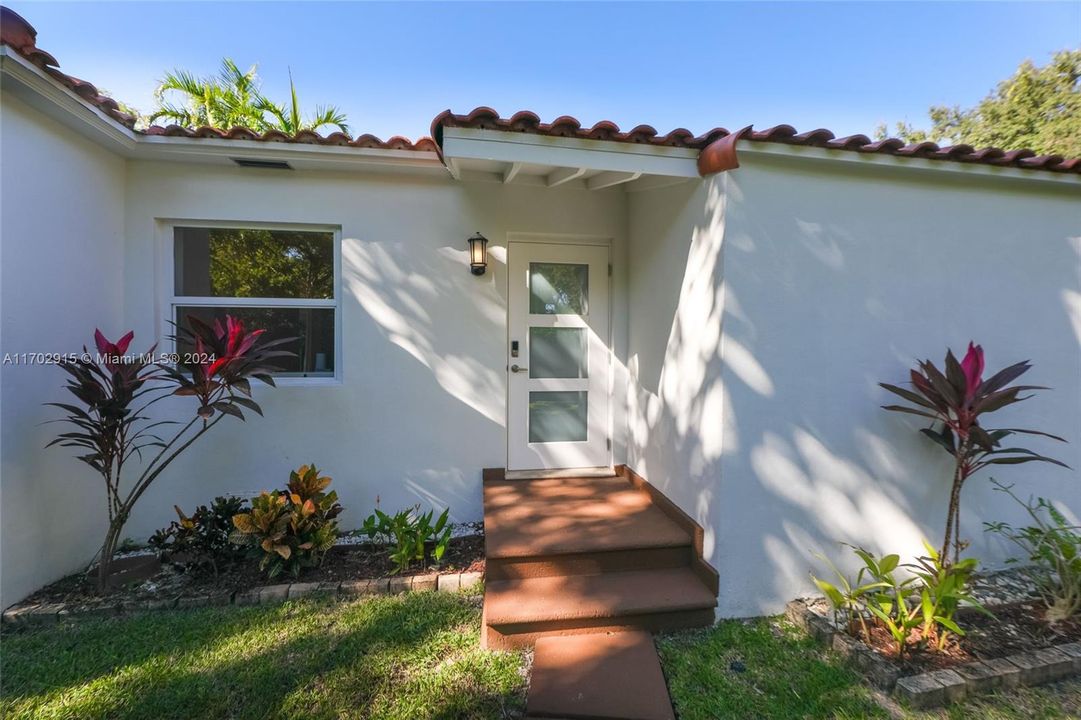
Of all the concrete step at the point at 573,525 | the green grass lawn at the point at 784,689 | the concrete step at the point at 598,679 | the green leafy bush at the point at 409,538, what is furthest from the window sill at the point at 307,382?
the green grass lawn at the point at 784,689

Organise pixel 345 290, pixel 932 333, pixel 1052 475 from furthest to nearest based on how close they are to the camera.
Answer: pixel 345 290
pixel 1052 475
pixel 932 333

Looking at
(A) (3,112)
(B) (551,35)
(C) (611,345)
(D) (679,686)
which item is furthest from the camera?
(B) (551,35)

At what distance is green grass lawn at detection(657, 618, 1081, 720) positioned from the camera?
2.12 metres

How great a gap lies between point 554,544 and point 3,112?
435 centimetres

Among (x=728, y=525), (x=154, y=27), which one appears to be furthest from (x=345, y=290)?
(x=154, y=27)

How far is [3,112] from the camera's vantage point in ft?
8.79

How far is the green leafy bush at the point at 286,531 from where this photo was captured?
312cm

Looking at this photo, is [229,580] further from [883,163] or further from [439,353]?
[883,163]

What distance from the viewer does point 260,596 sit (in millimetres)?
3020

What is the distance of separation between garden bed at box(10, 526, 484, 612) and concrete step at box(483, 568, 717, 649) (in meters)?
0.61

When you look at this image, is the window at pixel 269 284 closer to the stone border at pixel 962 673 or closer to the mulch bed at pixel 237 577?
the mulch bed at pixel 237 577

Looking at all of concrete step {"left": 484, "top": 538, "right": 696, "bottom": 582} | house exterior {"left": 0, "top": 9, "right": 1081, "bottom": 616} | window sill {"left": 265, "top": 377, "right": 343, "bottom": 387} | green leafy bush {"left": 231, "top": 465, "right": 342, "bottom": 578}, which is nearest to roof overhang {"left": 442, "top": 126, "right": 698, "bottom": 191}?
house exterior {"left": 0, "top": 9, "right": 1081, "bottom": 616}

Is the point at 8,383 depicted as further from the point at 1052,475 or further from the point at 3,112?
the point at 1052,475

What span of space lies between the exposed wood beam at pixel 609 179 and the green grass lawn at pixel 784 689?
3076 millimetres
